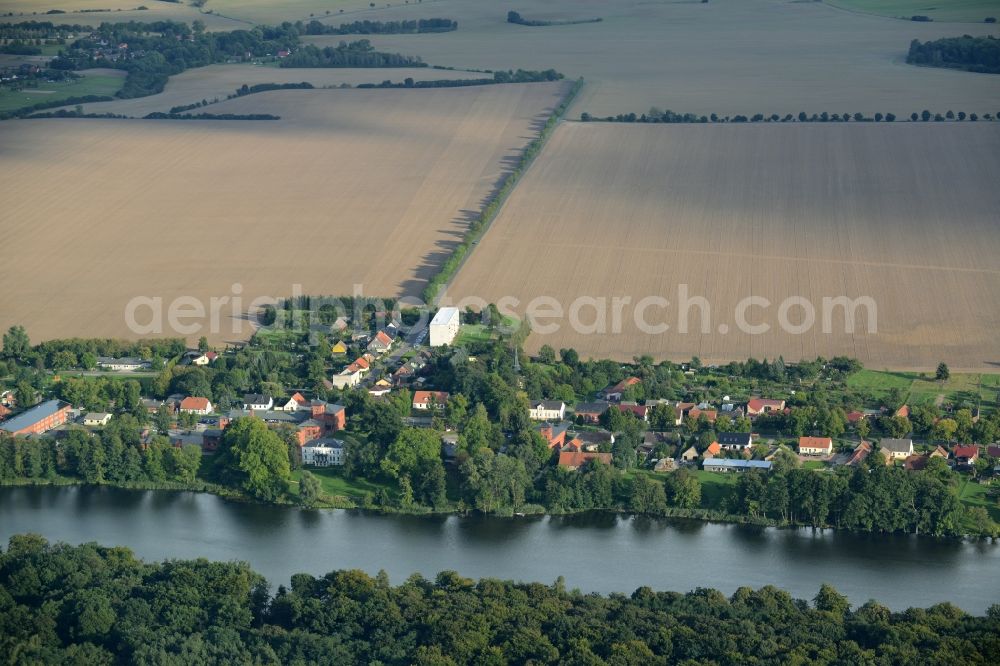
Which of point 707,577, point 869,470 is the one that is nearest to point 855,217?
point 869,470

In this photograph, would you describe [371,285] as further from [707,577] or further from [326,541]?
[707,577]

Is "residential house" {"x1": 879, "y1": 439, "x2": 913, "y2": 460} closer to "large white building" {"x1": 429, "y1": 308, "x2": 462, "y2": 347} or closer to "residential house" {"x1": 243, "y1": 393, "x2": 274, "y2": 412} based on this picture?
"large white building" {"x1": 429, "y1": 308, "x2": 462, "y2": 347}

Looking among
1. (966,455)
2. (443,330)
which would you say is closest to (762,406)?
(966,455)

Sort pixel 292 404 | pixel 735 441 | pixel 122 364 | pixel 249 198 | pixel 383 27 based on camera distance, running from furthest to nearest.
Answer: pixel 383 27, pixel 249 198, pixel 122 364, pixel 292 404, pixel 735 441

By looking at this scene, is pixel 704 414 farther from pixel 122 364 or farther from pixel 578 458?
pixel 122 364

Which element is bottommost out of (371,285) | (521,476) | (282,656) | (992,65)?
(282,656)

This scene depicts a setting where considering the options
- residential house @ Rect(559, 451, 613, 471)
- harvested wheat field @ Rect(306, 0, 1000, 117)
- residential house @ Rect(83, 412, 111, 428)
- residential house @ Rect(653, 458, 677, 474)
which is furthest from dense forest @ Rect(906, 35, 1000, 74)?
residential house @ Rect(83, 412, 111, 428)

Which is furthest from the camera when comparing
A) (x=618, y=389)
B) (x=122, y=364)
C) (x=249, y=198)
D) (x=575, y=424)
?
(x=249, y=198)
